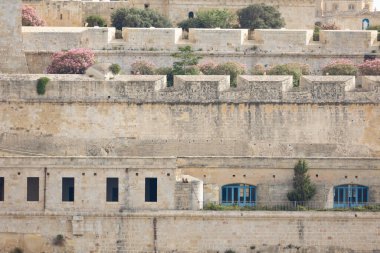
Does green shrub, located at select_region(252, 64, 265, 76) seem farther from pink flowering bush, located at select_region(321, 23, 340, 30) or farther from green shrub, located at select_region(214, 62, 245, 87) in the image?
pink flowering bush, located at select_region(321, 23, 340, 30)

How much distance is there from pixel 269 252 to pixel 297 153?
500 cm

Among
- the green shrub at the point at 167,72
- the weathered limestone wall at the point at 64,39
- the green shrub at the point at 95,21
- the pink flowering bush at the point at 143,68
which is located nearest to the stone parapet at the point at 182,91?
the green shrub at the point at 167,72

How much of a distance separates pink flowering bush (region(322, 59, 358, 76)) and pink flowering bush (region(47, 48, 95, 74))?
7.20 m

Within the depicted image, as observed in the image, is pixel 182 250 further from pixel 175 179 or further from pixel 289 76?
pixel 289 76

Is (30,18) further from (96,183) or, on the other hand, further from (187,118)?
(96,183)

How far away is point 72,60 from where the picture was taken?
63.7 metres

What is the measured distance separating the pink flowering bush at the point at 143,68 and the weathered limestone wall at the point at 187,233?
10.1 metres

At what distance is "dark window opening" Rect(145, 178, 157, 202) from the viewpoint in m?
54.9

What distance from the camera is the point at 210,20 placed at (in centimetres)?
Result: 7181

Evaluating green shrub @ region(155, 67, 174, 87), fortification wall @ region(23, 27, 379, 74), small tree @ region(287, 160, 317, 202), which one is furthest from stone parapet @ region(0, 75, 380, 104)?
fortification wall @ region(23, 27, 379, 74)

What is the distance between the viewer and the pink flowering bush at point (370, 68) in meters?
63.9

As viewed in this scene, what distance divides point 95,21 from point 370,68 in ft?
41.6

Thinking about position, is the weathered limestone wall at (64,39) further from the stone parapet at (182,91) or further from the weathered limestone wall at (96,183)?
the weathered limestone wall at (96,183)

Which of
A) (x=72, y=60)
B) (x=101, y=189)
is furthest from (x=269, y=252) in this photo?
(x=72, y=60)
